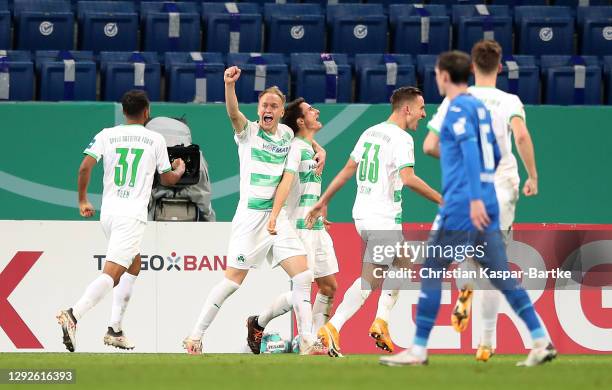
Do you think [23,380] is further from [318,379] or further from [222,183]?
[222,183]

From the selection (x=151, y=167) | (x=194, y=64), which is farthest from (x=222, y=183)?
(x=151, y=167)

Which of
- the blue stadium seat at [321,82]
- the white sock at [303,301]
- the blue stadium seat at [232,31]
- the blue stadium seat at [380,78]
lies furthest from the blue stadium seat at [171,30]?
the white sock at [303,301]

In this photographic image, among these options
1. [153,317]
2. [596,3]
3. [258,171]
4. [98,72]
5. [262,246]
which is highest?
[596,3]

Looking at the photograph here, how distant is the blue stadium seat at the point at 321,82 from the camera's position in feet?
44.8

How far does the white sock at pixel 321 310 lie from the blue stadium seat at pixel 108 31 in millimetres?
5378

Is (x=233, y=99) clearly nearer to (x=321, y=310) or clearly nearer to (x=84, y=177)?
(x=84, y=177)

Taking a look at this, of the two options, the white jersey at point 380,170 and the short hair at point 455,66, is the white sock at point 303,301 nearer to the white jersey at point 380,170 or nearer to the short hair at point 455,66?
the white jersey at point 380,170

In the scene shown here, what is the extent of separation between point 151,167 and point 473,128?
3525 mm

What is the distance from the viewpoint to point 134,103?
9.80m

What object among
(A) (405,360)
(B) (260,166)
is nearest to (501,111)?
(A) (405,360)

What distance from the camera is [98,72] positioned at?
13703mm

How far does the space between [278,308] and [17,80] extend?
4815 mm

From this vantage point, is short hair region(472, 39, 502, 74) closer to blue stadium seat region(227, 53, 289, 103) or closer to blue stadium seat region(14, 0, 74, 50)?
blue stadium seat region(227, 53, 289, 103)

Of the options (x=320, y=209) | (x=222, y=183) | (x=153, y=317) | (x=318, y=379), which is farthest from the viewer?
(x=222, y=183)
